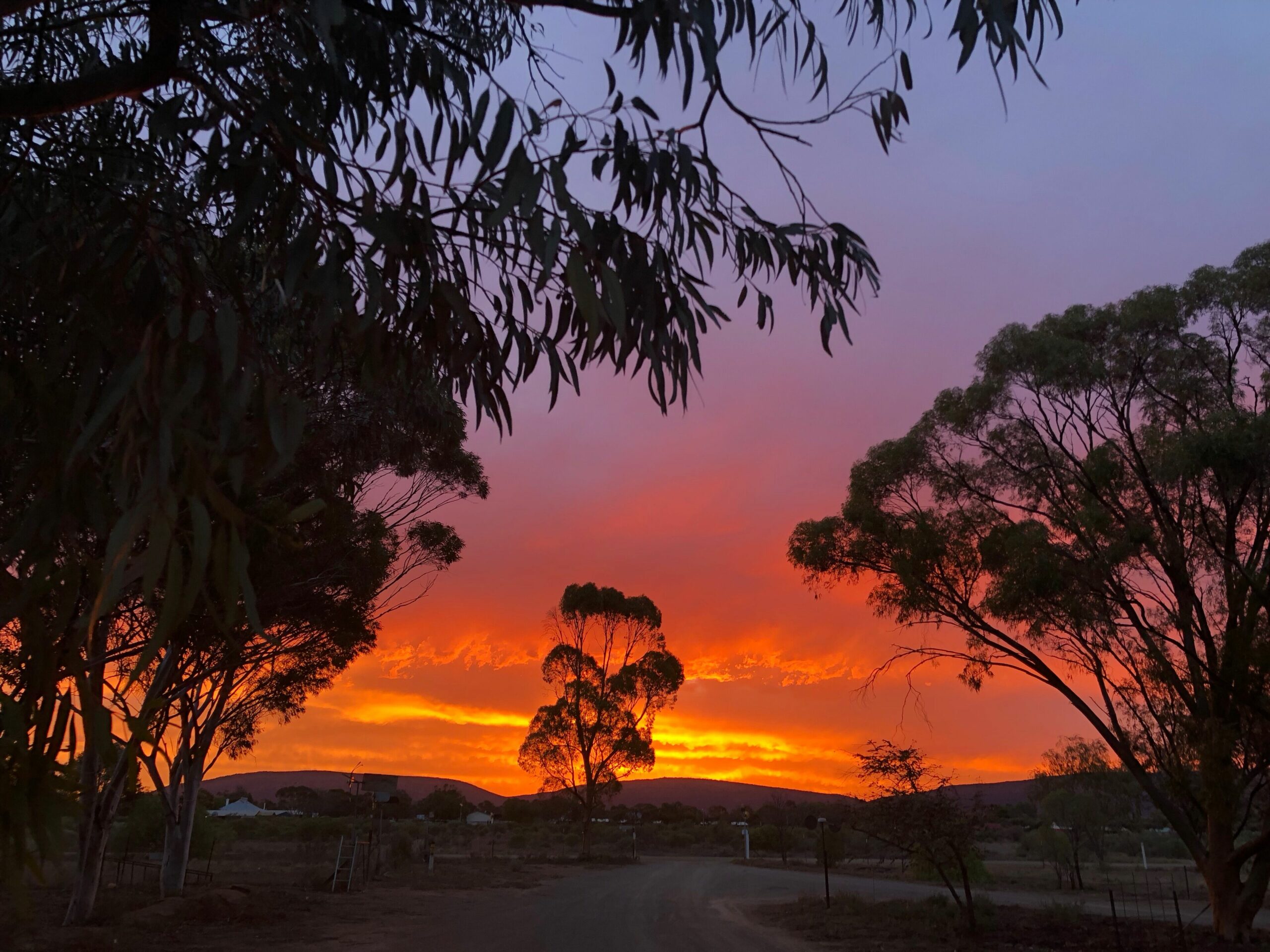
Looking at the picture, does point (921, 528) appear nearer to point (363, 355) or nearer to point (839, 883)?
point (363, 355)

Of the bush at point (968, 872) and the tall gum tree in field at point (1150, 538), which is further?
the bush at point (968, 872)

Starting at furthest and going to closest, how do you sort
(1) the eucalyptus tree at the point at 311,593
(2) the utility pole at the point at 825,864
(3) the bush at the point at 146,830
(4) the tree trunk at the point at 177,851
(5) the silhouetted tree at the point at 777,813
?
1. (5) the silhouetted tree at the point at 777,813
2. (3) the bush at the point at 146,830
3. (2) the utility pole at the point at 825,864
4. (4) the tree trunk at the point at 177,851
5. (1) the eucalyptus tree at the point at 311,593

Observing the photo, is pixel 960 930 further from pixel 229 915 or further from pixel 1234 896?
pixel 229 915

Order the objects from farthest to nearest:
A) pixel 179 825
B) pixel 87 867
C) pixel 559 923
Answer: pixel 179 825 < pixel 559 923 < pixel 87 867

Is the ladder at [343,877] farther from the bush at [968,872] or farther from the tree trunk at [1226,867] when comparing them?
the tree trunk at [1226,867]

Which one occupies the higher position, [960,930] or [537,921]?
[960,930]

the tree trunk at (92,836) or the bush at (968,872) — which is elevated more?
the tree trunk at (92,836)

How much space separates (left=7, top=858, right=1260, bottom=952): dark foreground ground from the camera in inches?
517

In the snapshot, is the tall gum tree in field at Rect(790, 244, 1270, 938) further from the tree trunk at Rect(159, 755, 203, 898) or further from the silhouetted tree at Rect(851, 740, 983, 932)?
the tree trunk at Rect(159, 755, 203, 898)

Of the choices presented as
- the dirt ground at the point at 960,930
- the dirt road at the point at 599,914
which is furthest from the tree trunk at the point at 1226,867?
the dirt road at the point at 599,914

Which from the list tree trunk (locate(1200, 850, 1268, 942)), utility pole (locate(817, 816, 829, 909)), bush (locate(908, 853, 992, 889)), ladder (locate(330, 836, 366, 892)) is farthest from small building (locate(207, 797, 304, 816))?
tree trunk (locate(1200, 850, 1268, 942))

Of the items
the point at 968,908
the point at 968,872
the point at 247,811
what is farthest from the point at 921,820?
the point at 247,811

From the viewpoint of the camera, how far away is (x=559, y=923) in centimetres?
1616

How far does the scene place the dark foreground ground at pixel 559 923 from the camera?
13133mm
